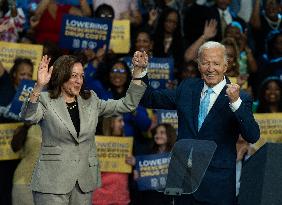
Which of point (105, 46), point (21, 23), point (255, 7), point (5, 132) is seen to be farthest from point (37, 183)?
point (255, 7)

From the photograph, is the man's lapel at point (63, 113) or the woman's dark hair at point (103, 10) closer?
the man's lapel at point (63, 113)

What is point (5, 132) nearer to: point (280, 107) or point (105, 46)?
point (105, 46)

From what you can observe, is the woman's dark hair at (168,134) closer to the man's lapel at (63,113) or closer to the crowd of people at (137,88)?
the crowd of people at (137,88)

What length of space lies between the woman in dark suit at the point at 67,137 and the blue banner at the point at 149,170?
2.65 metres

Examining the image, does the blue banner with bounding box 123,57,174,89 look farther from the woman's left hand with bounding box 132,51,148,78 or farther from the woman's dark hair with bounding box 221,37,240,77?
the woman's left hand with bounding box 132,51,148,78

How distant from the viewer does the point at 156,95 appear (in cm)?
608

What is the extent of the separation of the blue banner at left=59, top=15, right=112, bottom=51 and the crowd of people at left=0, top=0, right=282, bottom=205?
0.10 metres

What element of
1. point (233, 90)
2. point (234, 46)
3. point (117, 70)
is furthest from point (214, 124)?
point (234, 46)

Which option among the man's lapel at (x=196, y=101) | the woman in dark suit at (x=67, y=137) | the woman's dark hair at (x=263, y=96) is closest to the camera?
the man's lapel at (x=196, y=101)

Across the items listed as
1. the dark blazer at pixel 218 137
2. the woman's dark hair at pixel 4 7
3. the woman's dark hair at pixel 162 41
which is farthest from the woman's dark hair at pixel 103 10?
the dark blazer at pixel 218 137

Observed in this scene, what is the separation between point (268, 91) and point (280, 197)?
201 inches

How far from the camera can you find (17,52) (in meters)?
9.77

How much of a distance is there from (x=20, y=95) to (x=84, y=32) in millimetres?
A: 1625

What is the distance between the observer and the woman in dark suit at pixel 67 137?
6000 mm
